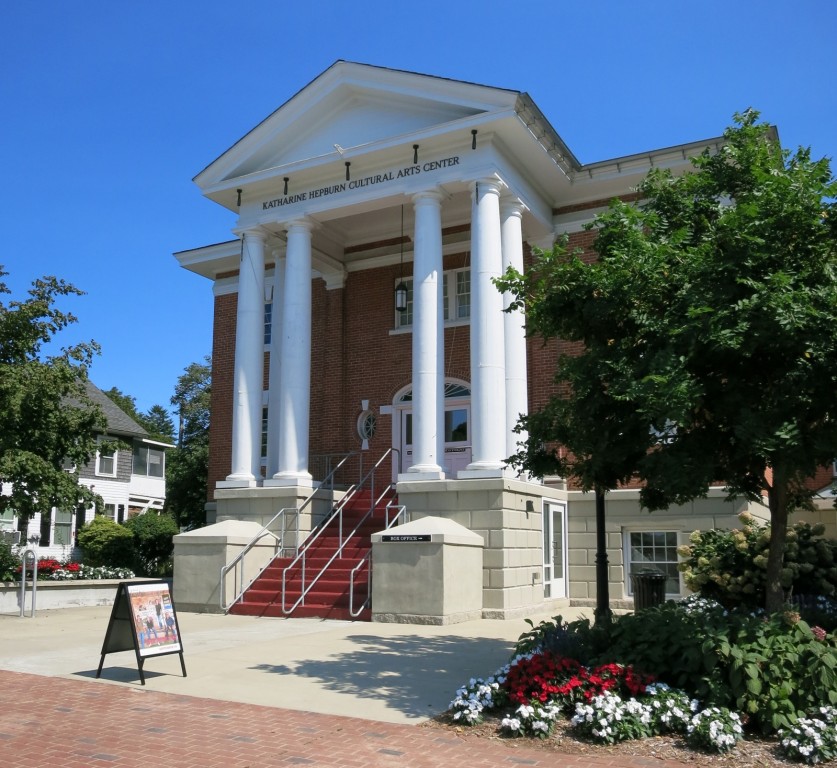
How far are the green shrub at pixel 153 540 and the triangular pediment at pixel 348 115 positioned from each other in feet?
52.4

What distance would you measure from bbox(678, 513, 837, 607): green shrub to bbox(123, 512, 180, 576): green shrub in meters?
23.6

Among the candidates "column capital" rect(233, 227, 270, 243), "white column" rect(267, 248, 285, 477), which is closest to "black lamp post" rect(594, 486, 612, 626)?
"white column" rect(267, 248, 285, 477)

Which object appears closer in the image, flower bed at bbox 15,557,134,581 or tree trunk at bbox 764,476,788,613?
tree trunk at bbox 764,476,788,613

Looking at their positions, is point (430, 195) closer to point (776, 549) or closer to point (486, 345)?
point (486, 345)

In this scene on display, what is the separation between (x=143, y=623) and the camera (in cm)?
873

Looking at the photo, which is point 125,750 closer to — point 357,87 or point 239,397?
point 239,397

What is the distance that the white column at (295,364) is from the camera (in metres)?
19.2

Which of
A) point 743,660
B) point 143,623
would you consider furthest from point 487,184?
point 743,660

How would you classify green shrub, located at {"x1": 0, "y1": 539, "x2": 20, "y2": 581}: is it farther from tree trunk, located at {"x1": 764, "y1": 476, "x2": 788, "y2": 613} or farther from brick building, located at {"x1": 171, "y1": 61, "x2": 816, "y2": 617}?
tree trunk, located at {"x1": 764, "y1": 476, "x2": 788, "y2": 613}

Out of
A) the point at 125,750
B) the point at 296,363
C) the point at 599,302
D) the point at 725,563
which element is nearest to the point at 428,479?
the point at 296,363

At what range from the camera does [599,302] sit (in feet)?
28.5

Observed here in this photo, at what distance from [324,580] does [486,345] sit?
5.49 meters

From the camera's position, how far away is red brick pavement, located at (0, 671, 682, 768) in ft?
20.0

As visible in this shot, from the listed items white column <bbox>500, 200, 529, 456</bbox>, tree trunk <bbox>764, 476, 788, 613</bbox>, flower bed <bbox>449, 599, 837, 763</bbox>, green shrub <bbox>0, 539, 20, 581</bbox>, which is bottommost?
flower bed <bbox>449, 599, 837, 763</bbox>
